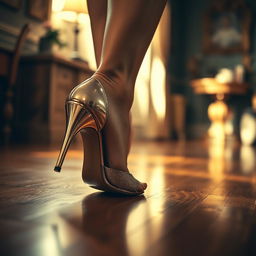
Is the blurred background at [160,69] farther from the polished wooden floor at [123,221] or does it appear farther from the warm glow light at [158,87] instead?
the polished wooden floor at [123,221]

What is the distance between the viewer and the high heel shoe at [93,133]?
49cm

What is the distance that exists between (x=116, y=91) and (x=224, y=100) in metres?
3.51

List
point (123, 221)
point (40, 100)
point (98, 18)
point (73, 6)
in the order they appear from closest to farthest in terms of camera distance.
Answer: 1. point (123, 221)
2. point (98, 18)
3. point (40, 100)
4. point (73, 6)

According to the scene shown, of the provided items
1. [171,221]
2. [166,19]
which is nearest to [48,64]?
[171,221]

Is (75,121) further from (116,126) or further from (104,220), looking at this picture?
(104,220)

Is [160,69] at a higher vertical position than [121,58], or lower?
higher

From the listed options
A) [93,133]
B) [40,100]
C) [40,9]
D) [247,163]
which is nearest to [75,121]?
[93,133]

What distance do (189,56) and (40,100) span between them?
9.25 ft

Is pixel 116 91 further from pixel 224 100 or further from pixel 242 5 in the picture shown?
pixel 242 5

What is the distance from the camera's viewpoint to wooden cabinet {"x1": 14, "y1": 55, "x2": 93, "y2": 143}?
2092 millimetres

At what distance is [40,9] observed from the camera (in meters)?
2.41

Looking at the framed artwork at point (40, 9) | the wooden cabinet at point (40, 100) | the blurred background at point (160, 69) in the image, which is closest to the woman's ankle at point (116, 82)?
the blurred background at point (160, 69)

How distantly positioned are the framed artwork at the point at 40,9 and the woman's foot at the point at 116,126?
6.51ft

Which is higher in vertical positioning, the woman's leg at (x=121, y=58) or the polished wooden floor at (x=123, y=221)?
the woman's leg at (x=121, y=58)
